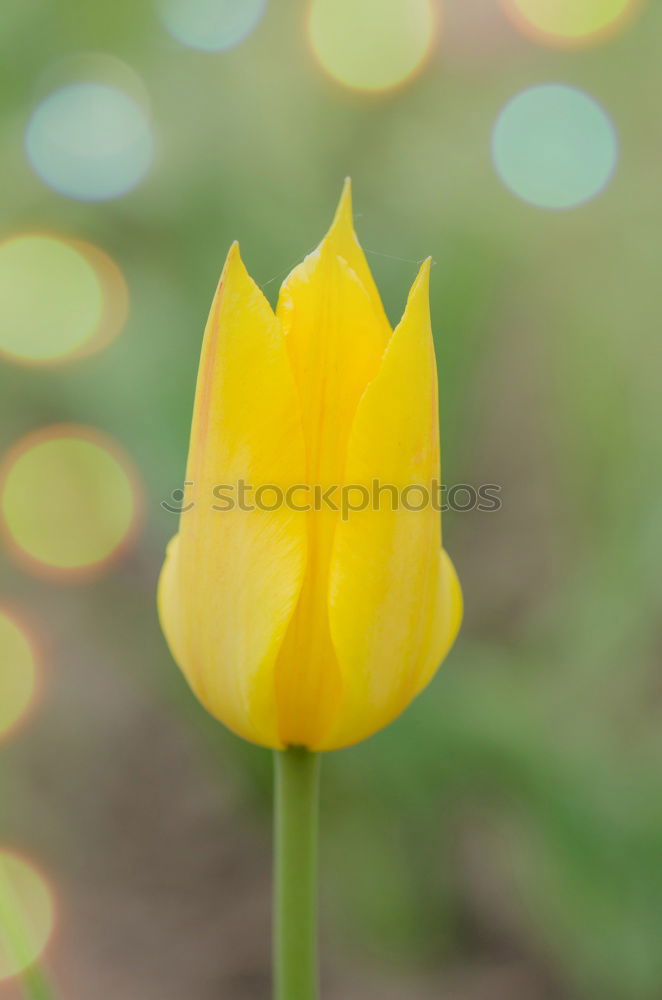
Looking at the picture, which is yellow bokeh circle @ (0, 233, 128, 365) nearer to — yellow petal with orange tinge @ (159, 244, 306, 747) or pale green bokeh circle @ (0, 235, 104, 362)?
pale green bokeh circle @ (0, 235, 104, 362)

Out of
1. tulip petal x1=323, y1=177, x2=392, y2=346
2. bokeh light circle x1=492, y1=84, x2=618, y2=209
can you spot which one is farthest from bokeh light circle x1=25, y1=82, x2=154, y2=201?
tulip petal x1=323, y1=177, x2=392, y2=346

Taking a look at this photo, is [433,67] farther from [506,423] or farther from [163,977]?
[163,977]

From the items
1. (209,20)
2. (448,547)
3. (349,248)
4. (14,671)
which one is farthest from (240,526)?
(209,20)

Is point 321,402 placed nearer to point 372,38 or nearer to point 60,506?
point 60,506

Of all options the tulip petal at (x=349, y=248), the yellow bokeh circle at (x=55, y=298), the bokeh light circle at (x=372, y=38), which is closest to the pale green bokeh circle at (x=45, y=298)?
the yellow bokeh circle at (x=55, y=298)

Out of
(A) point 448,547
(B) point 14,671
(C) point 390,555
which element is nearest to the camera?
(C) point 390,555
